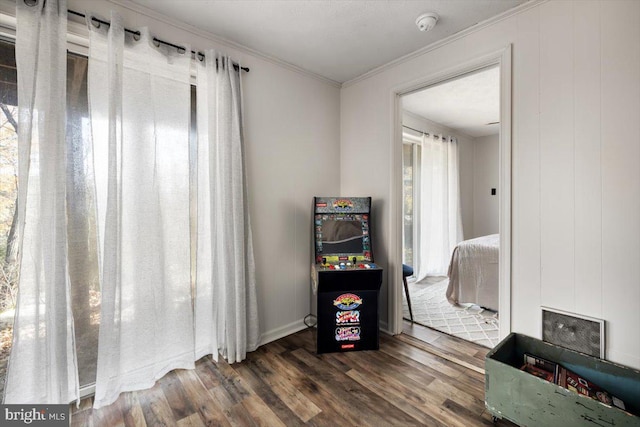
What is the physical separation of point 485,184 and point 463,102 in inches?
94.2

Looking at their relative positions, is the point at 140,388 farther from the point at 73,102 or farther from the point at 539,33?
the point at 539,33

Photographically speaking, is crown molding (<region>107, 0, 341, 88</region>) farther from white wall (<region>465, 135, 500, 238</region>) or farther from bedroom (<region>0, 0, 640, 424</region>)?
white wall (<region>465, 135, 500, 238</region>)

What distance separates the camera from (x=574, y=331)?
1.63 meters

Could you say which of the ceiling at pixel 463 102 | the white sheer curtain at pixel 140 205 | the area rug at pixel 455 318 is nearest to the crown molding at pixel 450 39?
the ceiling at pixel 463 102

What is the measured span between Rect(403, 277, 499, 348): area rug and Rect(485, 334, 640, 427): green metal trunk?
2.82 ft

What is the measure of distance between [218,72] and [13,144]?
1.25m

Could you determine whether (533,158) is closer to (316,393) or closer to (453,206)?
(316,393)

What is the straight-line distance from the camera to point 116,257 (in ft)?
5.43

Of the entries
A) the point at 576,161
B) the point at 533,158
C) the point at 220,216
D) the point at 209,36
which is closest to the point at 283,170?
the point at 220,216

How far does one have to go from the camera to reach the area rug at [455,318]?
2.57 meters

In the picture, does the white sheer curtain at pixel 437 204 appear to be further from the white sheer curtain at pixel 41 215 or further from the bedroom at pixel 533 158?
the white sheer curtain at pixel 41 215

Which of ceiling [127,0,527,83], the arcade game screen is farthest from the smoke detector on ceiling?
the arcade game screen

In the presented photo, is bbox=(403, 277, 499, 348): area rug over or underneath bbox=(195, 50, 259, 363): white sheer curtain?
underneath

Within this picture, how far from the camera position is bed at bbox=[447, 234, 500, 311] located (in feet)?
9.73
